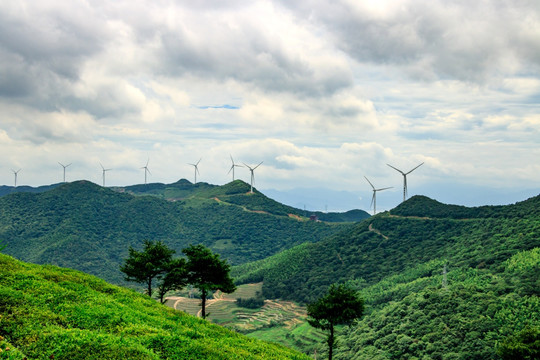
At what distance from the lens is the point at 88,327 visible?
27766mm

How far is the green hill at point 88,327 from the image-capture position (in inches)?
895

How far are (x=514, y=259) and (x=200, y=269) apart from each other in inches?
2679

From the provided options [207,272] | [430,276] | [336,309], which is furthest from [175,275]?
[430,276]

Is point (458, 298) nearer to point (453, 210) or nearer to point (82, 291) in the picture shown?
point (82, 291)

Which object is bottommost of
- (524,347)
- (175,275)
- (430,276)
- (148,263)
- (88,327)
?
(430,276)

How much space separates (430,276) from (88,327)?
98413mm

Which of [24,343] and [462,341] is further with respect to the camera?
[462,341]

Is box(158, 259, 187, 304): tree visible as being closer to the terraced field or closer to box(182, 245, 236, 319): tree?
box(182, 245, 236, 319): tree

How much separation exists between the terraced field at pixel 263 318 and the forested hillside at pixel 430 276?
27.5 ft

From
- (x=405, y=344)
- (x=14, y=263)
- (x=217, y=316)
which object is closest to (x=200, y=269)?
(x=14, y=263)

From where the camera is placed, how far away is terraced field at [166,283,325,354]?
107 metres

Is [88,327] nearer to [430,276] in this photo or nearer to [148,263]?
[148,263]

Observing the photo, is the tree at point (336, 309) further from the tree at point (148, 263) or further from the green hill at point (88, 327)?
the tree at point (148, 263)

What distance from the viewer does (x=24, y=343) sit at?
74.0 ft
